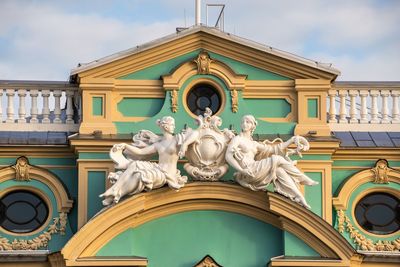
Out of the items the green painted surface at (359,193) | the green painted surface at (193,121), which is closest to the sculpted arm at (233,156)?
the green painted surface at (193,121)

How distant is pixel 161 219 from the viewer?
3422 cm

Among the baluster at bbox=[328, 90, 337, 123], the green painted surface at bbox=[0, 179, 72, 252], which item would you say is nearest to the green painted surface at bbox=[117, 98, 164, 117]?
the green painted surface at bbox=[0, 179, 72, 252]

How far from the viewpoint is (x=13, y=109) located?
35281 mm

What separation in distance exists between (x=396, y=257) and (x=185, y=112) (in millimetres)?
4332

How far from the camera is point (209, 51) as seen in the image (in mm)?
35031

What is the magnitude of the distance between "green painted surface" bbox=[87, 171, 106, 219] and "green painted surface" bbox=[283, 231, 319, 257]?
3.21 metres

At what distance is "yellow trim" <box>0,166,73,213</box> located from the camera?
34781 millimetres

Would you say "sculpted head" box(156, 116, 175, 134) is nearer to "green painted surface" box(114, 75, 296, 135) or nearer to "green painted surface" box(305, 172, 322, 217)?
"green painted surface" box(114, 75, 296, 135)

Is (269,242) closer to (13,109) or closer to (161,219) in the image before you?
(161,219)

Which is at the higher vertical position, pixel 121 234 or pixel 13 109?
pixel 13 109

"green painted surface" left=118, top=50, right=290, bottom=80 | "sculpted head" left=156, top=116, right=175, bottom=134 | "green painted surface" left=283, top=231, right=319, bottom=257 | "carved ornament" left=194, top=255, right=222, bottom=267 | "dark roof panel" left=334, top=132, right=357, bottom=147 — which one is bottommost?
"carved ornament" left=194, top=255, right=222, bottom=267

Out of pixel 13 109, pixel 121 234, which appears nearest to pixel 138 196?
pixel 121 234

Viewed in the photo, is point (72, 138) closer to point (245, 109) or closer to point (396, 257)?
point (245, 109)

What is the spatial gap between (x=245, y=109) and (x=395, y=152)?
8.84 ft
